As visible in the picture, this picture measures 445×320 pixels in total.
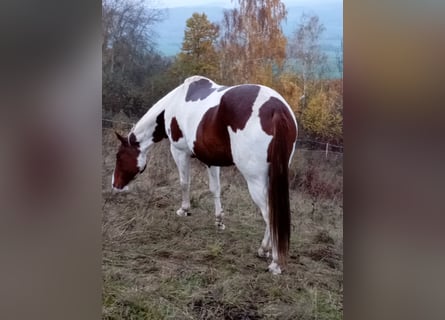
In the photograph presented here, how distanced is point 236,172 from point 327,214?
42 centimetres

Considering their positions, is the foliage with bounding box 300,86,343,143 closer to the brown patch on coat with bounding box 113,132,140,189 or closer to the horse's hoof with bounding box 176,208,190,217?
the horse's hoof with bounding box 176,208,190,217

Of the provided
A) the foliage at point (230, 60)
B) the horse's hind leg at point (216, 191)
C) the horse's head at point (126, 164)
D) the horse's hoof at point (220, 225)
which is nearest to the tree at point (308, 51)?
the foliage at point (230, 60)

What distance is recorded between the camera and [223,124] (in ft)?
6.15

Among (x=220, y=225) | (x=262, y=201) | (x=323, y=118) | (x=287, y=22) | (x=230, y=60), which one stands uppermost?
(x=287, y=22)

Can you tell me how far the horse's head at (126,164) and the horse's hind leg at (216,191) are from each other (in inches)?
12.6

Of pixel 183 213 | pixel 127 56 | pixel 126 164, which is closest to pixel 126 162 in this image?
pixel 126 164

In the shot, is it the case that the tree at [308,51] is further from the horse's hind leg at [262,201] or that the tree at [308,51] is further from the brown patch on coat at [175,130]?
the brown patch on coat at [175,130]

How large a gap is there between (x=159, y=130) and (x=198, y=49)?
1.32 ft

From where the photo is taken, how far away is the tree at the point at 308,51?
5.82ft

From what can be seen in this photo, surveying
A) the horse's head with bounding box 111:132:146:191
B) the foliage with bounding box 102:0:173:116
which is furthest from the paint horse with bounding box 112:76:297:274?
the foliage with bounding box 102:0:173:116

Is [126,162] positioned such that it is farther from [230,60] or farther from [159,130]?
[230,60]

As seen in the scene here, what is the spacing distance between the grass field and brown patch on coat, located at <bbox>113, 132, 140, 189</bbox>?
0.10ft
